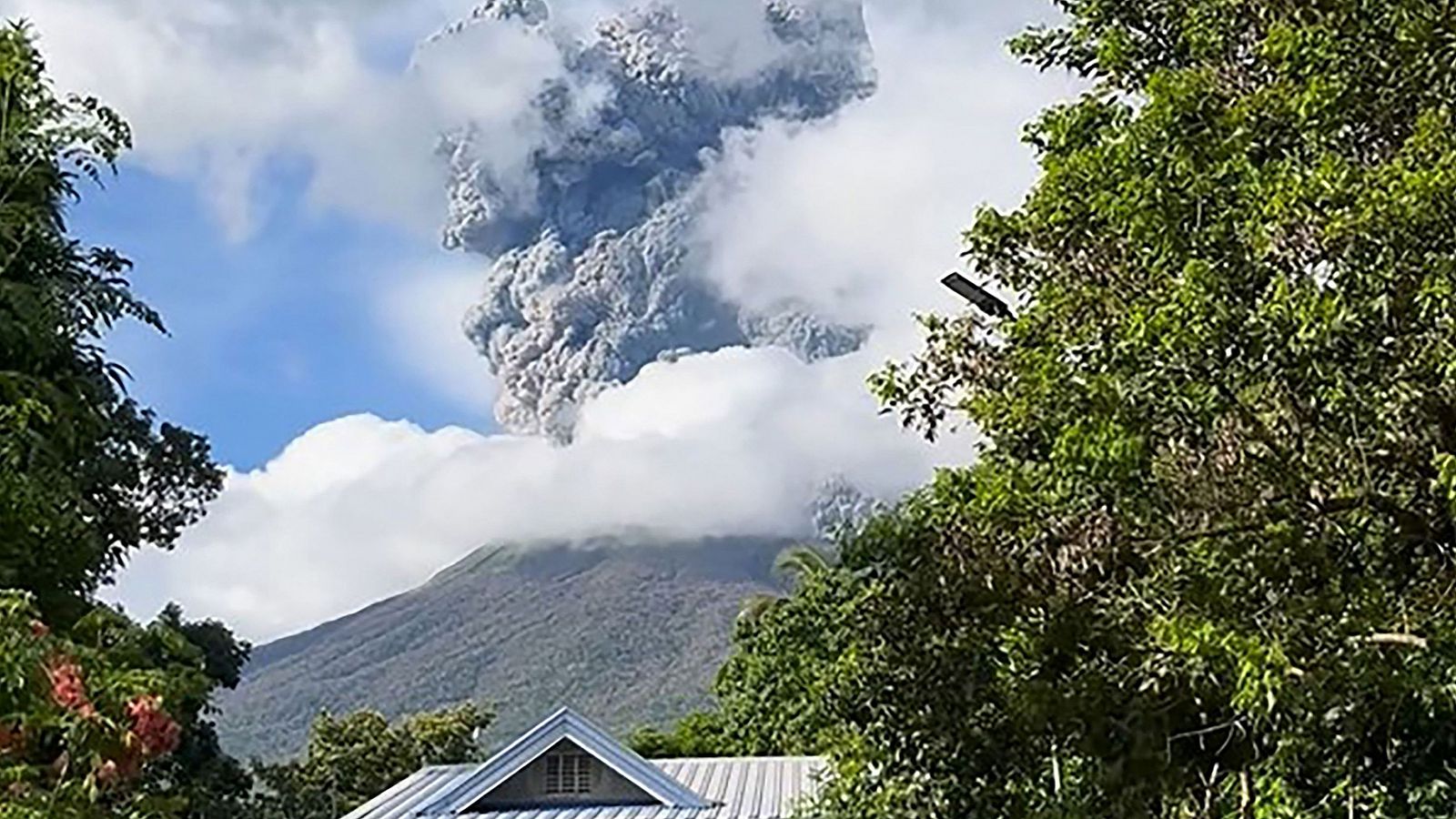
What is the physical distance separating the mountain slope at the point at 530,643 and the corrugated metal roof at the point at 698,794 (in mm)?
26463

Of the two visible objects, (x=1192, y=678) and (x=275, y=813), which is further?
(x=275, y=813)

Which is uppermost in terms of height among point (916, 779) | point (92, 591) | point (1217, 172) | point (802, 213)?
point (802, 213)

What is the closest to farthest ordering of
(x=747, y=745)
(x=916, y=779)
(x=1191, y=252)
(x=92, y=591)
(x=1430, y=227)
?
(x=1430, y=227), (x=1191, y=252), (x=916, y=779), (x=92, y=591), (x=747, y=745)

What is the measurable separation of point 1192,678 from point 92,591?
5.63m

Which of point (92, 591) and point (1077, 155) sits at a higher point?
point (1077, 155)

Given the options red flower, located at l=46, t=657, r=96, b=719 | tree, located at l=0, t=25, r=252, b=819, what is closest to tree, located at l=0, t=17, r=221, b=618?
tree, located at l=0, t=25, r=252, b=819

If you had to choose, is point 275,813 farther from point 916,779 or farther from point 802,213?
point 802,213

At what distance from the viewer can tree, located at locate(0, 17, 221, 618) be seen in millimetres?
6738

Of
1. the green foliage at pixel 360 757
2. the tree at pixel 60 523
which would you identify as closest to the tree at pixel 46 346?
the tree at pixel 60 523

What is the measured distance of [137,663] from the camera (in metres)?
6.71

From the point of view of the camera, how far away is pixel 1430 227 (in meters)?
5.73

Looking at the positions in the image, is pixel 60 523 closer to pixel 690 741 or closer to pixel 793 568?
pixel 793 568

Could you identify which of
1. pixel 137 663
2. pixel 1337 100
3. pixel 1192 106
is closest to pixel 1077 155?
pixel 1192 106

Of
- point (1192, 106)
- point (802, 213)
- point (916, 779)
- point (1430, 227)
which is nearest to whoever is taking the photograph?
point (1430, 227)
